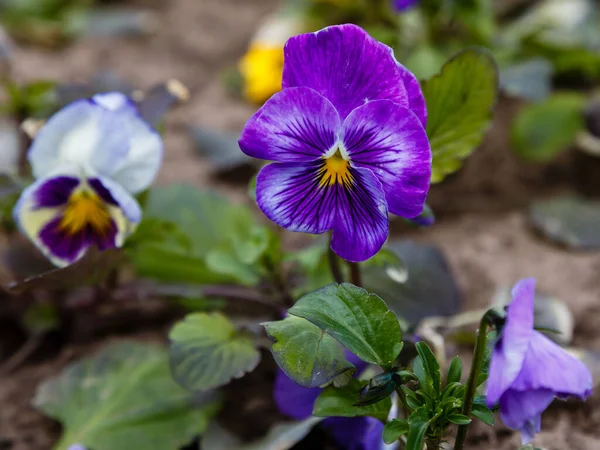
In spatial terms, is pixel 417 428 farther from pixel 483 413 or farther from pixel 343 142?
pixel 343 142

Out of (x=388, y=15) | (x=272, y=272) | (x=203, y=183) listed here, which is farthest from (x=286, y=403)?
(x=388, y=15)

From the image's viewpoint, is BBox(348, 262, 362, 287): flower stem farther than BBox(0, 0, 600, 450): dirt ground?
No

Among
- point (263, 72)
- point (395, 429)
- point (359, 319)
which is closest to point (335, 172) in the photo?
point (359, 319)

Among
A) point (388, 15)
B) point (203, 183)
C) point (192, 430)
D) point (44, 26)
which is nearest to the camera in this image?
point (192, 430)

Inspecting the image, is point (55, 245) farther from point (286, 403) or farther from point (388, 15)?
point (388, 15)

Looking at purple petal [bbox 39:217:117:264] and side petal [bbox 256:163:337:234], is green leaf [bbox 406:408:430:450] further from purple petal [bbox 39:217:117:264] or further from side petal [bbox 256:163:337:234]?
purple petal [bbox 39:217:117:264]

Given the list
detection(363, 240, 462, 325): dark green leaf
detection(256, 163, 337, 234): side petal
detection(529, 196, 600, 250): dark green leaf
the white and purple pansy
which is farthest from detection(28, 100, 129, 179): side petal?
detection(529, 196, 600, 250): dark green leaf
